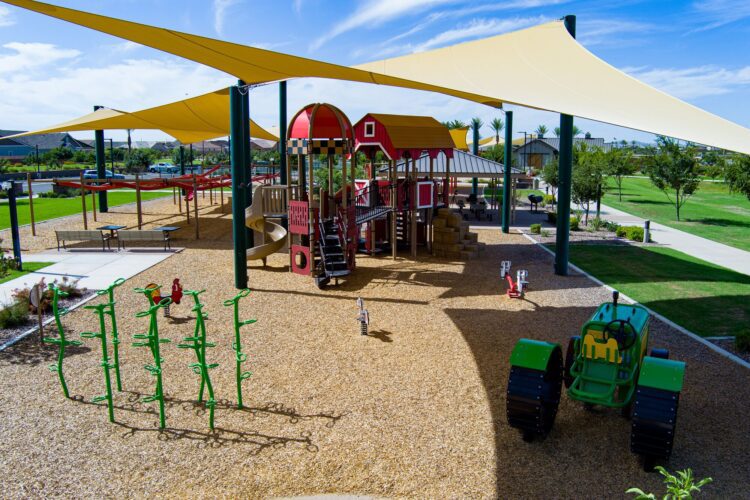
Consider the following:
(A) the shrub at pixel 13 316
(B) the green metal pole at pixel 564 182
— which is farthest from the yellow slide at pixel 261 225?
(B) the green metal pole at pixel 564 182

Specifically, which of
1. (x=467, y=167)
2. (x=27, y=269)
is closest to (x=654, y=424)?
(x=27, y=269)

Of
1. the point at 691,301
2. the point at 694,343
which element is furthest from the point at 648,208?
the point at 694,343

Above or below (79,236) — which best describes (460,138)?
above

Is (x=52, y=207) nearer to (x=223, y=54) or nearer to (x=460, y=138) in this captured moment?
(x=223, y=54)

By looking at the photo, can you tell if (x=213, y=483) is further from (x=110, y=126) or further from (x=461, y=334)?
(x=110, y=126)

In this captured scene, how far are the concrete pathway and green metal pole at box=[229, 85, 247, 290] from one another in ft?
10.2

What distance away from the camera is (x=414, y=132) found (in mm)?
16219

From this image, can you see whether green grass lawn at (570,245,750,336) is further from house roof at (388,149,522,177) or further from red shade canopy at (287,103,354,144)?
red shade canopy at (287,103,354,144)

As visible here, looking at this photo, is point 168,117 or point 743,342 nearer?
point 743,342

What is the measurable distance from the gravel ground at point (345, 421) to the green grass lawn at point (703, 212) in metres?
14.0

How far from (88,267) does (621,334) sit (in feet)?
43.2

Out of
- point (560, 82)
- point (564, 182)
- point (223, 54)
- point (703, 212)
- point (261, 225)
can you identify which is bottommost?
point (703, 212)

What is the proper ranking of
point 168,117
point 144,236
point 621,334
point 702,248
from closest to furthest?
point 621,334 → point 144,236 → point 702,248 → point 168,117

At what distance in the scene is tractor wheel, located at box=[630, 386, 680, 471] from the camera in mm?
5184
